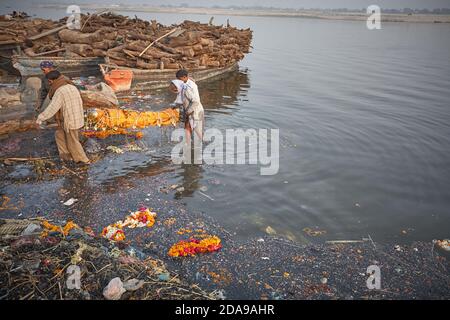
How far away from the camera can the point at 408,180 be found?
809 cm

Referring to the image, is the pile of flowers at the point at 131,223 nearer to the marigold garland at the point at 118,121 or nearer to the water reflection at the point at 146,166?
the water reflection at the point at 146,166

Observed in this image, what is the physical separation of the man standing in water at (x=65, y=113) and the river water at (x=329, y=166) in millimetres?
751

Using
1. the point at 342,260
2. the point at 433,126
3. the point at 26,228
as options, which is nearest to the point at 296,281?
the point at 342,260

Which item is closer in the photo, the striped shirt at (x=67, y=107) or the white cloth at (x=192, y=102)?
the striped shirt at (x=67, y=107)

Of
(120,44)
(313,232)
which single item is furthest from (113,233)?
(120,44)

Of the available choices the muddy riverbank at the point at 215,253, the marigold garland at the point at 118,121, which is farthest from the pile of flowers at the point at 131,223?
the marigold garland at the point at 118,121

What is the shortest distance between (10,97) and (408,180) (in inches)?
453

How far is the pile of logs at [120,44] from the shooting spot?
15586 millimetres

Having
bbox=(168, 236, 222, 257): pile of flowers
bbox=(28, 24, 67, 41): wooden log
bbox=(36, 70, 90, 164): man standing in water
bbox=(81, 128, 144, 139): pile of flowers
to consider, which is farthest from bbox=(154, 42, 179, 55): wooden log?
bbox=(168, 236, 222, 257): pile of flowers

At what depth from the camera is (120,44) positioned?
55.5ft

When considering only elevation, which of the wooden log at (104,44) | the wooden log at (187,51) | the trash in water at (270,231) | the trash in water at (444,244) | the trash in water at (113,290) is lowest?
the trash in water at (444,244)

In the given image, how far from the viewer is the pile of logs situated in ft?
51.1

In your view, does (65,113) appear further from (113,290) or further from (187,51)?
(187,51)

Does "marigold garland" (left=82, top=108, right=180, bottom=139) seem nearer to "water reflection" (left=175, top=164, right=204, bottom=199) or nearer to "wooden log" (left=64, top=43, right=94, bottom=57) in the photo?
"water reflection" (left=175, top=164, right=204, bottom=199)
